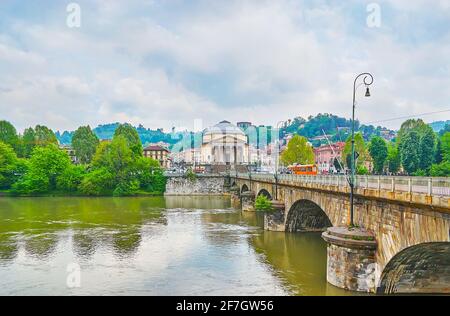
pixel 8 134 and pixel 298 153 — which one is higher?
pixel 8 134

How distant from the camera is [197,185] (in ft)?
320

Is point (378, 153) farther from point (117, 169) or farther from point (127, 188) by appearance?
point (117, 169)

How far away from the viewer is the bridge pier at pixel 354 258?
1934 centimetres

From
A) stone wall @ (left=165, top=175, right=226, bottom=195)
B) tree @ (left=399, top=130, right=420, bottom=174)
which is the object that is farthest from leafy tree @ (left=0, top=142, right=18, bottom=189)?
tree @ (left=399, top=130, right=420, bottom=174)

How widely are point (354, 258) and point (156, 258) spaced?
14.7 m

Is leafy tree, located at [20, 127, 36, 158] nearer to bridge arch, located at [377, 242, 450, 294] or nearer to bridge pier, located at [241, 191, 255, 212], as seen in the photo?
bridge pier, located at [241, 191, 255, 212]

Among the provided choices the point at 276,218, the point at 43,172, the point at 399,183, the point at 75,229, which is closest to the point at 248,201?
the point at 276,218

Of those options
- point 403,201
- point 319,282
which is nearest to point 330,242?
point 319,282

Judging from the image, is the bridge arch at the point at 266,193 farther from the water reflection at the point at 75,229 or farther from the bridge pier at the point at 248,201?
the water reflection at the point at 75,229

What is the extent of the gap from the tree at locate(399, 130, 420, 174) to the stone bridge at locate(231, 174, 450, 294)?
54.1 m

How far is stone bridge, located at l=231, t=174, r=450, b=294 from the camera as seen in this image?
14617 millimetres
